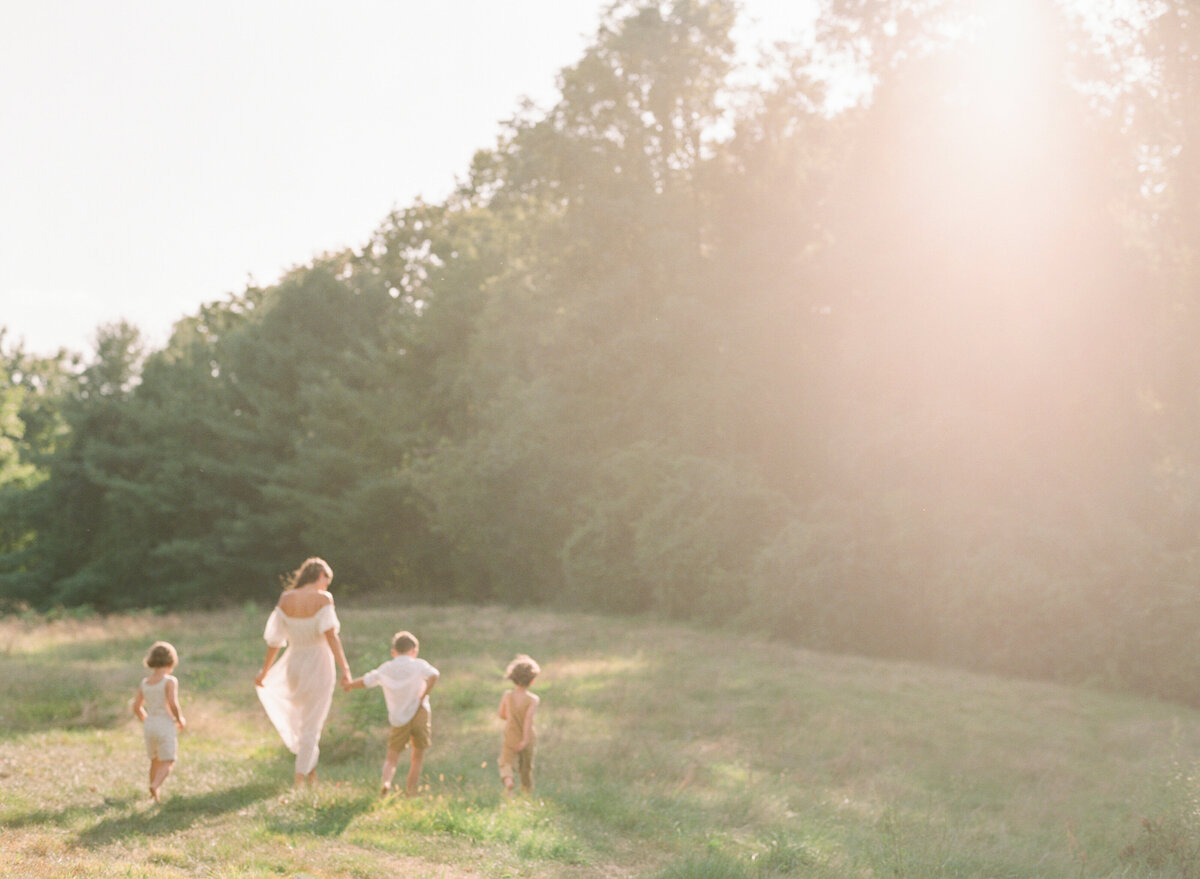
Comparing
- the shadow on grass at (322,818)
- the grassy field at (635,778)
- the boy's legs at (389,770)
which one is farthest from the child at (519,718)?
the shadow on grass at (322,818)

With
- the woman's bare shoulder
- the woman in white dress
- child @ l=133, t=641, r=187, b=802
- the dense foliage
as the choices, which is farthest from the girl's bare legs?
the dense foliage

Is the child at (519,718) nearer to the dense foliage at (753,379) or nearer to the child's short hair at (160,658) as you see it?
the child's short hair at (160,658)

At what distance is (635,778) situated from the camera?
1141 cm

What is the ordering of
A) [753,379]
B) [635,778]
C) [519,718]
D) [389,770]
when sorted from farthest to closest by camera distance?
[753,379] → [635,778] → [519,718] → [389,770]

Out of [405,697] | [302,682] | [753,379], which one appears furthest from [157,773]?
[753,379]

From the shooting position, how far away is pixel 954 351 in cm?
2673

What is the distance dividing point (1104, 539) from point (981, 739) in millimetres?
8564

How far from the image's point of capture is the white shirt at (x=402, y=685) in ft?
31.3

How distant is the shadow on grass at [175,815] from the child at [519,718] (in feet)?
6.50

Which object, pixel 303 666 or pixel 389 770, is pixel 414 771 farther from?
pixel 303 666

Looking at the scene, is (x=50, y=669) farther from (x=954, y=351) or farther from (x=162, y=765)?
(x=954, y=351)

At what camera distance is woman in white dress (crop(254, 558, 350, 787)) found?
961 cm

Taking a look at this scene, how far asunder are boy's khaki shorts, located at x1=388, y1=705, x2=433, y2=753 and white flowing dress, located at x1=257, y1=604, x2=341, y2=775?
65 cm

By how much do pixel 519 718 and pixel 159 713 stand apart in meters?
3.03
